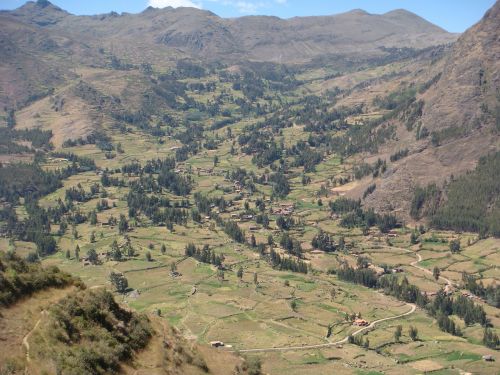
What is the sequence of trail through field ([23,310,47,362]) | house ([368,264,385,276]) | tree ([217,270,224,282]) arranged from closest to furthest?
trail through field ([23,310,47,362]) → tree ([217,270,224,282]) → house ([368,264,385,276])

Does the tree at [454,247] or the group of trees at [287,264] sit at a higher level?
the tree at [454,247]

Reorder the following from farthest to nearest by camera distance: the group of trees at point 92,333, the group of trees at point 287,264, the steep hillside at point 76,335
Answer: the group of trees at point 287,264
the group of trees at point 92,333
the steep hillside at point 76,335

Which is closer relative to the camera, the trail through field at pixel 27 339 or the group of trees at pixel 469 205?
the trail through field at pixel 27 339

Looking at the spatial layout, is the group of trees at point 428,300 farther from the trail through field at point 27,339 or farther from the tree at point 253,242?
the trail through field at point 27,339

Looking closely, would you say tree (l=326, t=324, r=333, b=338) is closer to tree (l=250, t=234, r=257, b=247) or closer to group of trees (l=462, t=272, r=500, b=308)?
group of trees (l=462, t=272, r=500, b=308)

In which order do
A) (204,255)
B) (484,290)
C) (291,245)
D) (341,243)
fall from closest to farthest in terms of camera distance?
(484,290) → (204,255) → (291,245) → (341,243)

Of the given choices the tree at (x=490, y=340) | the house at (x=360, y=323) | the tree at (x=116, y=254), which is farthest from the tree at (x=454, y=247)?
the tree at (x=116, y=254)

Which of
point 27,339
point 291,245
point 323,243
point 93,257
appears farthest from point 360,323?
point 27,339

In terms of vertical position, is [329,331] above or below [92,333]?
below

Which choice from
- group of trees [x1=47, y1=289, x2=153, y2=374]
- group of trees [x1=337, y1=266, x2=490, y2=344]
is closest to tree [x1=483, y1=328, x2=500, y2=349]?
group of trees [x1=337, y1=266, x2=490, y2=344]

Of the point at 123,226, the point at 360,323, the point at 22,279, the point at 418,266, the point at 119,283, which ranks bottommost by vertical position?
the point at 418,266

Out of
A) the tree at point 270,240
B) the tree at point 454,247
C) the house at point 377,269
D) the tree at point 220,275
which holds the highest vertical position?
the tree at point 454,247

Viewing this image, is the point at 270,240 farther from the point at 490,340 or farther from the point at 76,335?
the point at 76,335

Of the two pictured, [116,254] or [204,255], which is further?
[116,254]
